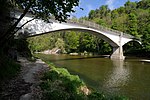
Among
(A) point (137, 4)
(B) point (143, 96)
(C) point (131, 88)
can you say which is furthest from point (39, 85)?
(A) point (137, 4)

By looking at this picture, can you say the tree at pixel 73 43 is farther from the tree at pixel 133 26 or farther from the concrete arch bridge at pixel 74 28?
the concrete arch bridge at pixel 74 28

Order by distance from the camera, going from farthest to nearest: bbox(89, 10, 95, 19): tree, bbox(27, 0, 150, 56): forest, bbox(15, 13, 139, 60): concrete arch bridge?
1. bbox(89, 10, 95, 19): tree
2. bbox(27, 0, 150, 56): forest
3. bbox(15, 13, 139, 60): concrete arch bridge

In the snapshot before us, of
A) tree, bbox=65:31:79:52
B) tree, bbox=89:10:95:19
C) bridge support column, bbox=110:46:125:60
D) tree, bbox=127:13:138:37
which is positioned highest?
tree, bbox=89:10:95:19

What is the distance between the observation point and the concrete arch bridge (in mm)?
33250

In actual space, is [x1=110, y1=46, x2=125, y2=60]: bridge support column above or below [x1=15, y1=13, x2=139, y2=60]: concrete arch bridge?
below

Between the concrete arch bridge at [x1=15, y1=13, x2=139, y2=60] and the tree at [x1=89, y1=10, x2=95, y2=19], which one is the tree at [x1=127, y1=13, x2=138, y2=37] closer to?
the concrete arch bridge at [x1=15, y1=13, x2=139, y2=60]

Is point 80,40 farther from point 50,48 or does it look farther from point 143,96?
point 143,96

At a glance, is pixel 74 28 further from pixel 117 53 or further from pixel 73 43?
pixel 73 43

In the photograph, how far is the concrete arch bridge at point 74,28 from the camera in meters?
33.2

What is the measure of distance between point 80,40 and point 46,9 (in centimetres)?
7526

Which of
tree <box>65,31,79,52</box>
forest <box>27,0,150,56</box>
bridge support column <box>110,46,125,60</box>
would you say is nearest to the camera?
bridge support column <box>110,46,125,60</box>

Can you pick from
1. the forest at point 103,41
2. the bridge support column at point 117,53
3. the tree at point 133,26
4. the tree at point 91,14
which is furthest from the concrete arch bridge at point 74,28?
the tree at point 91,14

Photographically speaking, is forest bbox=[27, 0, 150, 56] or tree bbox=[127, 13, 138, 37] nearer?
forest bbox=[27, 0, 150, 56]

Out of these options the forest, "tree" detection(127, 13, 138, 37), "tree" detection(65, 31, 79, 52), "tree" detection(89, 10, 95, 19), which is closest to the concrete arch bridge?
"tree" detection(127, 13, 138, 37)
